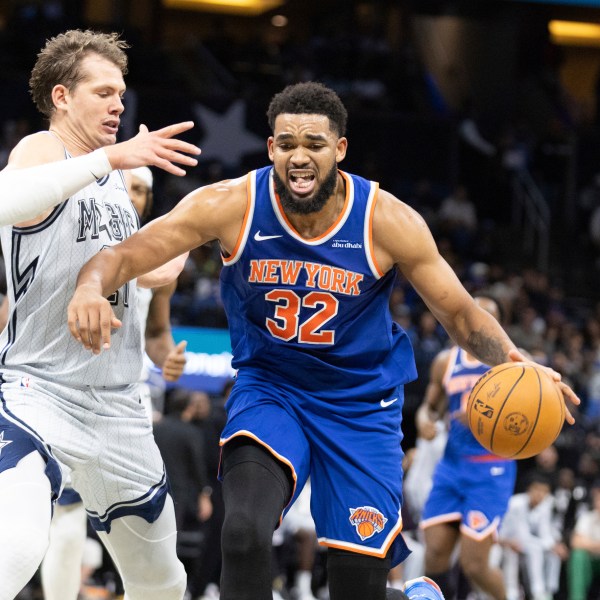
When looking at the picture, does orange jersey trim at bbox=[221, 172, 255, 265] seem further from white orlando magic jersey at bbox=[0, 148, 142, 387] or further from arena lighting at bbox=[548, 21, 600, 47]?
arena lighting at bbox=[548, 21, 600, 47]

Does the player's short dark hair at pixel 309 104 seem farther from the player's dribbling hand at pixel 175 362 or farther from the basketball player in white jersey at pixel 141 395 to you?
the player's dribbling hand at pixel 175 362

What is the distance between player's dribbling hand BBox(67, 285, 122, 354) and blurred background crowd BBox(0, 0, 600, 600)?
8.16 m

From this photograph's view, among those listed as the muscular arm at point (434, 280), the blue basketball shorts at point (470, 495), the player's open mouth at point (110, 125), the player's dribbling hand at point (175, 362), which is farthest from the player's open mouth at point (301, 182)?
the blue basketball shorts at point (470, 495)

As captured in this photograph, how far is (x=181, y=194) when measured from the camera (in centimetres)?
1648

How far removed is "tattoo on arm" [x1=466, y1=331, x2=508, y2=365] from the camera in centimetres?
475

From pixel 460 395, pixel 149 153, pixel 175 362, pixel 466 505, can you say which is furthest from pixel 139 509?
pixel 460 395

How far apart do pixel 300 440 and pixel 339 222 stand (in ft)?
2.88

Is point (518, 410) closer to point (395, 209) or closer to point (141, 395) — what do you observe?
point (395, 209)

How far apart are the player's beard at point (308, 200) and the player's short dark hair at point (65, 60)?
83 centimetres

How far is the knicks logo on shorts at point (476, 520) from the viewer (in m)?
7.70

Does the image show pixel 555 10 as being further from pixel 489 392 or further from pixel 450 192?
pixel 489 392

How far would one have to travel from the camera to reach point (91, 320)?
13.4ft

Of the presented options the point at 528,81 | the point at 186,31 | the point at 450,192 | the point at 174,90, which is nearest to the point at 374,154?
the point at 450,192

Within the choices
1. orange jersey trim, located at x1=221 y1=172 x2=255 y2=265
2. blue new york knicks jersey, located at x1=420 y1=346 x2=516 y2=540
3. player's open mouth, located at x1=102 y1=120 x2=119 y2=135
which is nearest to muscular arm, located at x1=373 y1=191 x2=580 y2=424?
orange jersey trim, located at x1=221 y1=172 x2=255 y2=265
